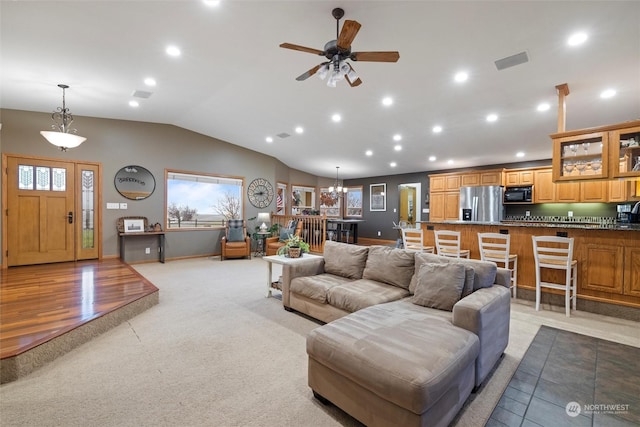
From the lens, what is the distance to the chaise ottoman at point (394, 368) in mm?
1392

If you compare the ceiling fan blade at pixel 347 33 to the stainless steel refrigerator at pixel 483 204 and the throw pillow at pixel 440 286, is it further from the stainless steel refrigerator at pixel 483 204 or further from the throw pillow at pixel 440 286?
the stainless steel refrigerator at pixel 483 204

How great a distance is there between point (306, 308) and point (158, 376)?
5.02 feet

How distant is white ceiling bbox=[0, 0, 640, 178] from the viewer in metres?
2.68

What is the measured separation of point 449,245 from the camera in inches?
185

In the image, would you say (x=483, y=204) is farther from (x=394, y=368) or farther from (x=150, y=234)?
(x=150, y=234)

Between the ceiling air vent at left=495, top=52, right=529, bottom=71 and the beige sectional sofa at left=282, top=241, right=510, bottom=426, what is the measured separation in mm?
2450

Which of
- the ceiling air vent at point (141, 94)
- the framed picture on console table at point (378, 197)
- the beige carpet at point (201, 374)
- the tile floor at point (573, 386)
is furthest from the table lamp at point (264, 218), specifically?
the tile floor at point (573, 386)

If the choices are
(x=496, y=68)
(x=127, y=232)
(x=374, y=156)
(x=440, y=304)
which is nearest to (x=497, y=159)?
(x=374, y=156)

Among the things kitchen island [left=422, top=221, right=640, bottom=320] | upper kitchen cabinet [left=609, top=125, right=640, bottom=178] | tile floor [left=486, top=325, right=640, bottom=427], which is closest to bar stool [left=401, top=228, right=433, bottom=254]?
kitchen island [left=422, top=221, right=640, bottom=320]

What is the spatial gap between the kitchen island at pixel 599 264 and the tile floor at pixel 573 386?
Result: 3.34ft

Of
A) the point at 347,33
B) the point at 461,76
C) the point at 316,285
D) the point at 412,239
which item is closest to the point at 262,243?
the point at 412,239

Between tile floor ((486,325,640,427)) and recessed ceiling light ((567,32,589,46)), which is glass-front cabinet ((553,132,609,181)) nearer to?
recessed ceiling light ((567,32,589,46))

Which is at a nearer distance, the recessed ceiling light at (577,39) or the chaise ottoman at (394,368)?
the chaise ottoman at (394,368)

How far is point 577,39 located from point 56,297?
6.37 metres
